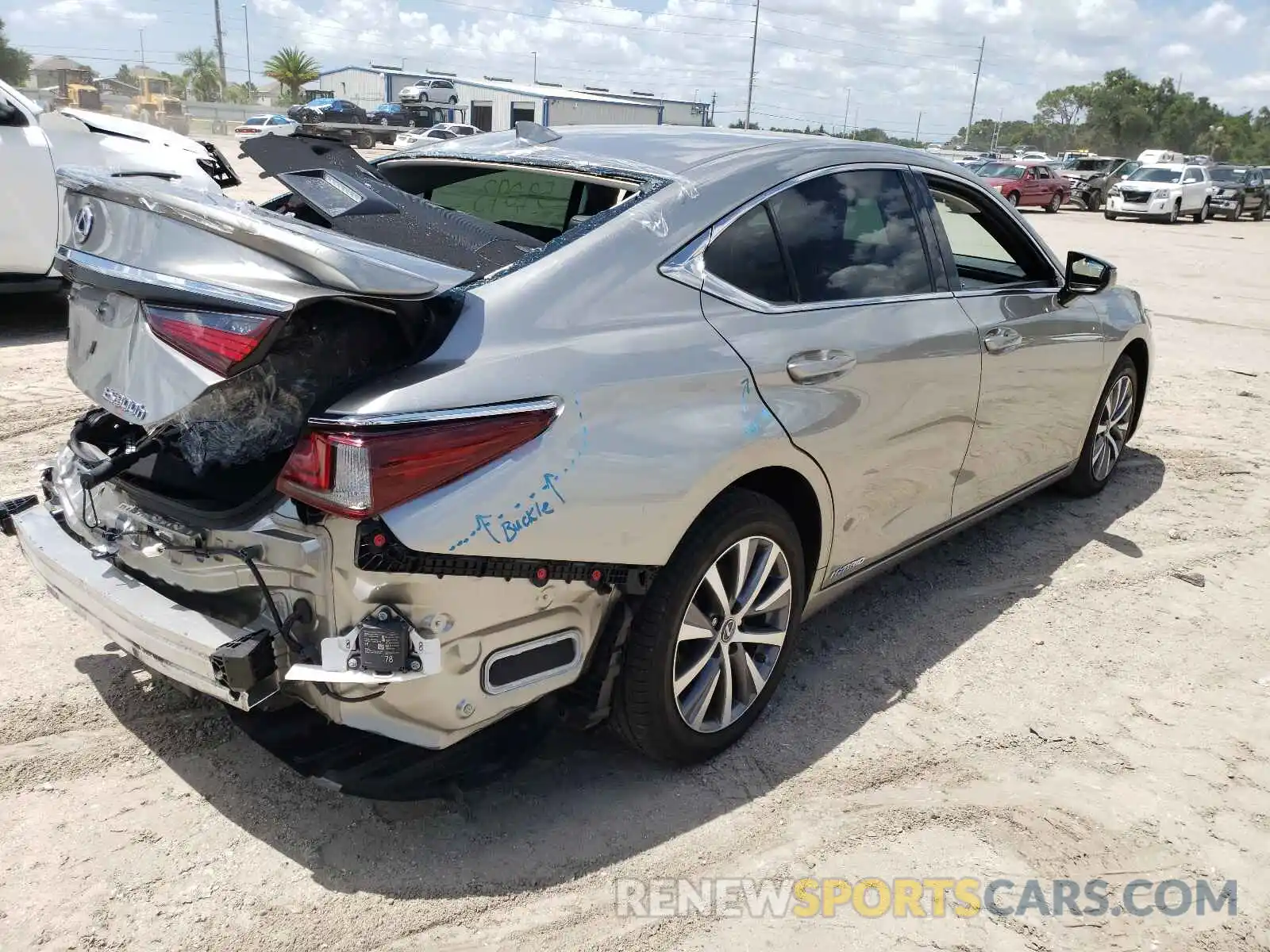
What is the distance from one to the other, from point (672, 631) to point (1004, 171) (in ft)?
104

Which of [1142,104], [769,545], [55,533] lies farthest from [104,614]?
[1142,104]

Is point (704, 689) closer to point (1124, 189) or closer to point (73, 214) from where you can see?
point (73, 214)

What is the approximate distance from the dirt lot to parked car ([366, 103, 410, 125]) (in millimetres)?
52655

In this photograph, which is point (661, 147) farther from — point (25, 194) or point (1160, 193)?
point (1160, 193)

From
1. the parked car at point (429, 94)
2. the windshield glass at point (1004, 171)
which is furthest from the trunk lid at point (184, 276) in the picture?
the parked car at point (429, 94)

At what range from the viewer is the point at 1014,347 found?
3920 millimetres

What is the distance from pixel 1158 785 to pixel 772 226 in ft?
6.84

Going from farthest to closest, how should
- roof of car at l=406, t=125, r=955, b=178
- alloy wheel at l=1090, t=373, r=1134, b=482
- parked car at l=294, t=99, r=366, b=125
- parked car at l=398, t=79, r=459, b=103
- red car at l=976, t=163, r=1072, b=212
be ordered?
parked car at l=398, t=79, r=459, b=103 → parked car at l=294, t=99, r=366, b=125 → red car at l=976, t=163, r=1072, b=212 → alloy wheel at l=1090, t=373, r=1134, b=482 → roof of car at l=406, t=125, r=955, b=178

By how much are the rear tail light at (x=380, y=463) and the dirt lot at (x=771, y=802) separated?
103 centimetres

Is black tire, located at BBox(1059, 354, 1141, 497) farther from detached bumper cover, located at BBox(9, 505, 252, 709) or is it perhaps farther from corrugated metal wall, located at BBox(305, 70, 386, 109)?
corrugated metal wall, located at BBox(305, 70, 386, 109)

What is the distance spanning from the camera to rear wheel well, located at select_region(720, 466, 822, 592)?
9.51ft

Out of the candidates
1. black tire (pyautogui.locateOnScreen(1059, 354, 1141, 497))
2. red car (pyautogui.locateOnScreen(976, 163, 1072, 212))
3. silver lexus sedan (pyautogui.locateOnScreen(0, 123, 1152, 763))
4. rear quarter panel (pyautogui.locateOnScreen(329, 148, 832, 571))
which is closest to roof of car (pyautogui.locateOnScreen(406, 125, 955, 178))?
silver lexus sedan (pyautogui.locateOnScreen(0, 123, 1152, 763))

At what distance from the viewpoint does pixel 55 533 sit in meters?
2.77

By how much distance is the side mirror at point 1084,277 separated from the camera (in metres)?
4.41
